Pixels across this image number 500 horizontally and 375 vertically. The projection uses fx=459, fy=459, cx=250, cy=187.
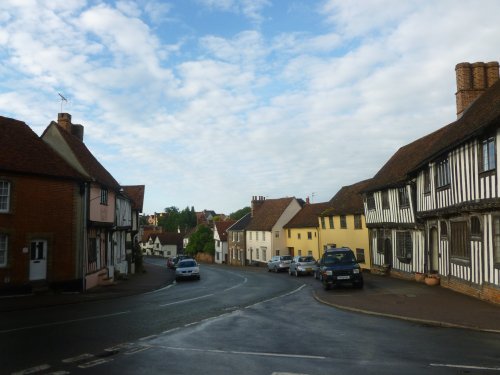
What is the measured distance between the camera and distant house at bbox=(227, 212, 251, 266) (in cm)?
6744

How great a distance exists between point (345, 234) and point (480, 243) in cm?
2530

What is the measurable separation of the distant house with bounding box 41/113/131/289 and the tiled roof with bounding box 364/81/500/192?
58.6 ft

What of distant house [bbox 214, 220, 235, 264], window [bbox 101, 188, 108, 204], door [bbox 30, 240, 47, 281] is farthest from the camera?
distant house [bbox 214, 220, 235, 264]

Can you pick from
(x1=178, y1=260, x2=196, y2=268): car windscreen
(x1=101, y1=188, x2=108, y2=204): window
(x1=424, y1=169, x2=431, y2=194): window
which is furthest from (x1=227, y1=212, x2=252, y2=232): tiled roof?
(x1=424, y1=169, x2=431, y2=194): window

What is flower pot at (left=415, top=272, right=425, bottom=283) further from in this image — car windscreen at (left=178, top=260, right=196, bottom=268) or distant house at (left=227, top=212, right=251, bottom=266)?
distant house at (left=227, top=212, right=251, bottom=266)

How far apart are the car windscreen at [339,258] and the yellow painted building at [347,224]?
13.0 meters

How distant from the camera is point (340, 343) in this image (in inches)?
416

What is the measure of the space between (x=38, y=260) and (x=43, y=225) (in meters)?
1.76

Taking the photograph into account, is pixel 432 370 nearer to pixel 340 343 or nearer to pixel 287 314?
Answer: pixel 340 343

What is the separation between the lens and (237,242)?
6931 centimetres

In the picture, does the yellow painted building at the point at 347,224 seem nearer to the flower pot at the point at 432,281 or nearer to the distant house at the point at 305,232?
the distant house at the point at 305,232

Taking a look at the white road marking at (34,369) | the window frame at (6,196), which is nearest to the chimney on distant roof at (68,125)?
the window frame at (6,196)

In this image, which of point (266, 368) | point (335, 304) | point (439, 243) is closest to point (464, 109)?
point (439, 243)

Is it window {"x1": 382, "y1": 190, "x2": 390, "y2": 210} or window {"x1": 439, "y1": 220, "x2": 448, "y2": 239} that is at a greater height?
window {"x1": 382, "y1": 190, "x2": 390, "y2": 210}
